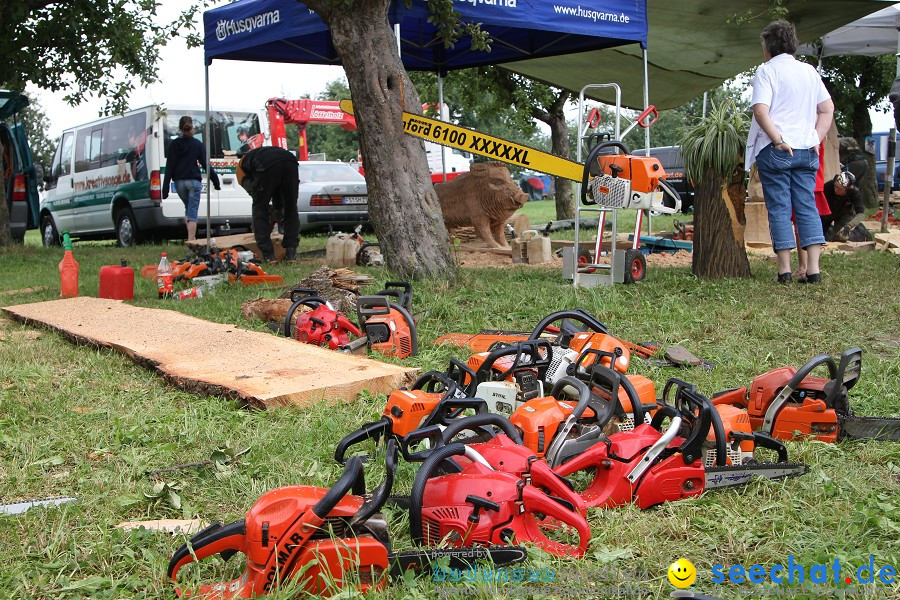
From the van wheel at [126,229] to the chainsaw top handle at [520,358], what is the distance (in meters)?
12.8

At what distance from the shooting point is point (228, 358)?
489cm

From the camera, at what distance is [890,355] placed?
4879mm

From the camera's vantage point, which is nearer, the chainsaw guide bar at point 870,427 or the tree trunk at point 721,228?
the chainsaw guide bar at point 870,427

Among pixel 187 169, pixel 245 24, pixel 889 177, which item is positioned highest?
pixel 245 24

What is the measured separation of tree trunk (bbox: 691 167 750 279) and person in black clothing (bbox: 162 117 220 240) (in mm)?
8050

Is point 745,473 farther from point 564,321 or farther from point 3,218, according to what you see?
point 3,218

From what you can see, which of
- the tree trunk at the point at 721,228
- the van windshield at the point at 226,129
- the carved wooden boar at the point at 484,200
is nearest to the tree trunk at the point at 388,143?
the tree trunk at the point at 721,228

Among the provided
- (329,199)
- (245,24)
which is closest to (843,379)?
(245,24)

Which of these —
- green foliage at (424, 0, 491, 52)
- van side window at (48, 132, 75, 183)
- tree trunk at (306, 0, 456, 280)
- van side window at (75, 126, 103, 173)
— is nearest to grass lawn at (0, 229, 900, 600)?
tree trunk at (306, 0, 456, 280)

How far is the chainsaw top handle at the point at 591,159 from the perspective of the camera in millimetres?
7359

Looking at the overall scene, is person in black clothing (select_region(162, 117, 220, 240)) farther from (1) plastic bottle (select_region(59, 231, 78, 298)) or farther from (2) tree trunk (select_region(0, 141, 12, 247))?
(1) plastic bottle (select_region(59, 231, 78, 298))

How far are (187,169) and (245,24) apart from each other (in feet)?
12.7

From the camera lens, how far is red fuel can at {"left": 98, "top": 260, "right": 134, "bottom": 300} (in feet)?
26.3

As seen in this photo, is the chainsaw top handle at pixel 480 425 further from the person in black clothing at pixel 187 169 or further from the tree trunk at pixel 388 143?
the person in black clothing at pixel 187 169
